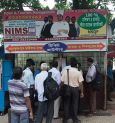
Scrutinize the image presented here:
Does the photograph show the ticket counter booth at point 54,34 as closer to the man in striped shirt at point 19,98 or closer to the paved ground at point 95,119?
the paved ground at point 95,119

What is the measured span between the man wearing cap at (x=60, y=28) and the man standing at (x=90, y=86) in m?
1.12

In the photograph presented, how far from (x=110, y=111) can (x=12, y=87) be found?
628cm

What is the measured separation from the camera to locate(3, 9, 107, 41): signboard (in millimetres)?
12070

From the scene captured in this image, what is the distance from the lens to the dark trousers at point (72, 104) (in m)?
11.1

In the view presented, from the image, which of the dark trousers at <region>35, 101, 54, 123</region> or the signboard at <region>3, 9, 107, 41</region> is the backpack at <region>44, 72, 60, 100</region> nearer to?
the dark trousers at <region>35, 101, 54, 123</region>

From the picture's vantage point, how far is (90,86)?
482 inches

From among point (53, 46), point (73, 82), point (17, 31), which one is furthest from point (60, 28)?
point (73, 82)

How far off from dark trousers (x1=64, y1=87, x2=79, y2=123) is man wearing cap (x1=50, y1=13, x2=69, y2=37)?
74.6 inches

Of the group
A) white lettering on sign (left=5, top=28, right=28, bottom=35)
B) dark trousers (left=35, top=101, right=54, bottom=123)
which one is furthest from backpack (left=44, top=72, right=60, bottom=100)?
white lettering on sign (left=5, top=28, right=28, bottom=35)


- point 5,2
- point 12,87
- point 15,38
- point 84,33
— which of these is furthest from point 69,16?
point 5,2

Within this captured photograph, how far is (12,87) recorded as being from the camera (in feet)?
25.2

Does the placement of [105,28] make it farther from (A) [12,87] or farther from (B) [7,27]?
(A) [12,87]

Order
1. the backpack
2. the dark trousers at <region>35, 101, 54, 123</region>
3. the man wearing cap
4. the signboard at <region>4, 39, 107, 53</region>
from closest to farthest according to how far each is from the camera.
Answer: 1. the backpack
2. the dark trousers at <region>35, 101, 54, 123</region>
3. the signboard at <region>4, 39, 107, 53</region>
4. the man wearing cap

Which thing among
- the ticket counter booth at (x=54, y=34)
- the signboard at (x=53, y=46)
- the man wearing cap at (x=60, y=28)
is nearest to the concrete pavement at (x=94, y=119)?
the ticket counter booth at (x=54, y=34)
